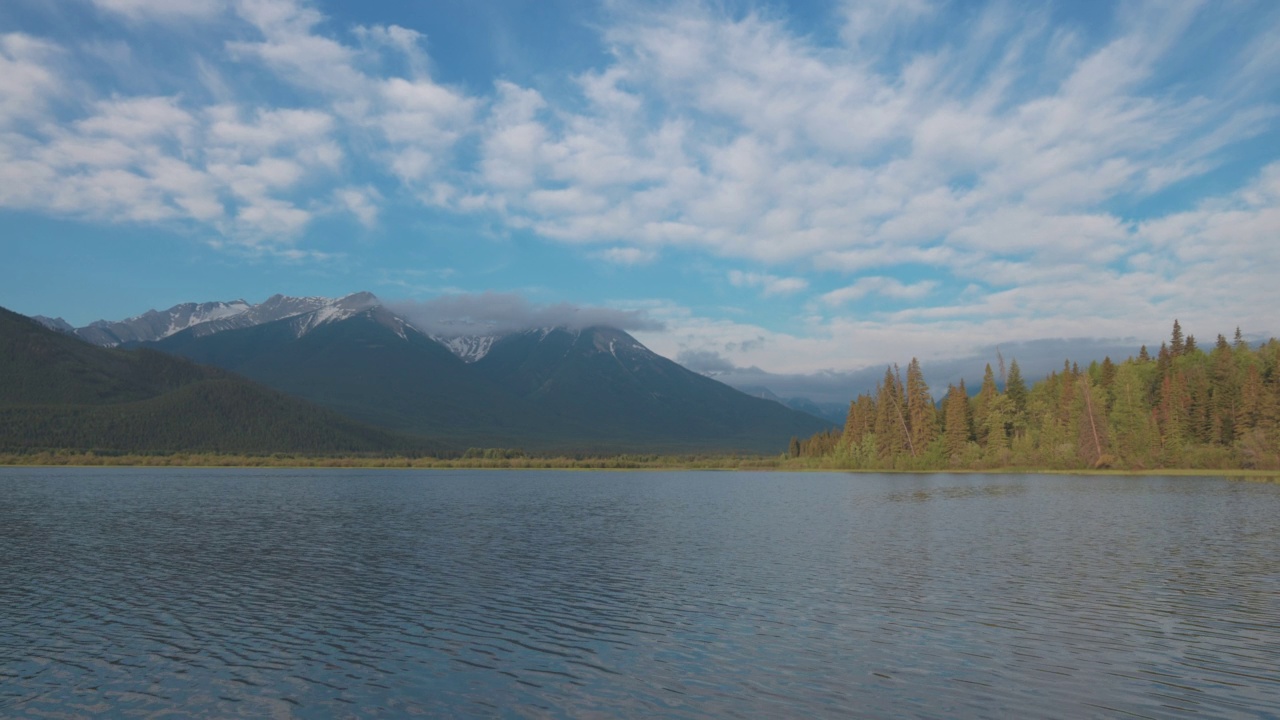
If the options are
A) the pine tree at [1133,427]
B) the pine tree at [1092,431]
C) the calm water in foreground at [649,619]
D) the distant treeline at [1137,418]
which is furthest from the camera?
the pine tree at [1092,431]

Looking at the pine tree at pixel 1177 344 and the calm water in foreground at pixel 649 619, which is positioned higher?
the pine tree at pixel 1177 344

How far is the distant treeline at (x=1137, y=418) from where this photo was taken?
153 meters

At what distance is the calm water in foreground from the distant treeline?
108924 millimetres

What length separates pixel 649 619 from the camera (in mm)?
32812

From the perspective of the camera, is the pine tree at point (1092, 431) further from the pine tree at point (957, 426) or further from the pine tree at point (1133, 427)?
the pine tree at point (957, 426)

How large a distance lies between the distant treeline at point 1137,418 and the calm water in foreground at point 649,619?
109 metres

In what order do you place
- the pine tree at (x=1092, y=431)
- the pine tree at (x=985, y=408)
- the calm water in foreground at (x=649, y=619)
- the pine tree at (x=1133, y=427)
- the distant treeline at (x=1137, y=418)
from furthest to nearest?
the pine tree at (x=985, y=408) < the pine tree at (x=1092, y=431) < the pine tree at (x=1133, y=427) < the distant treeline at (x=1137, y=418) < the calm water in foreground at (x=649, y=619)

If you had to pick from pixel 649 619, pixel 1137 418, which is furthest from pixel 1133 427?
pixel 649 619

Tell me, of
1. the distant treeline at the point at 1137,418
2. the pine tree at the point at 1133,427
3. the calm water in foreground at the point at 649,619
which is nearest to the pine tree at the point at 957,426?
the distant treeline at the point at 1137,418

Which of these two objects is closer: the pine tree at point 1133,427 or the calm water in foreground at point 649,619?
the calm water in foreground at point 649,619

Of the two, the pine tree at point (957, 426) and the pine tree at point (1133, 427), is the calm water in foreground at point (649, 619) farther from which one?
the pine tree at point (957, 426)

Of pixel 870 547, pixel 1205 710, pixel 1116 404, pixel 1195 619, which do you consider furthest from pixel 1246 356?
pixel 1205 710

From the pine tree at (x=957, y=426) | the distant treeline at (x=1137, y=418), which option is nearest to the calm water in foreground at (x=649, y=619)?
the distant treeline at (x=1137, y=418)

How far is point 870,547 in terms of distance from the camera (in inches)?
2149
